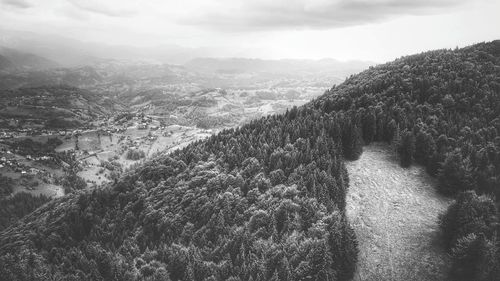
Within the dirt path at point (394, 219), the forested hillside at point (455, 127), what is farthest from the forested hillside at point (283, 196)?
the dirt path at point (394, 219)

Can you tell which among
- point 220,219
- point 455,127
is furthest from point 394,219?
point 455,127

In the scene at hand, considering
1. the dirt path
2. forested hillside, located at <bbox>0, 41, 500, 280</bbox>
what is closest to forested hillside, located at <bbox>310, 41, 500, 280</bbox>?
forested hillside, located at <bbox>0, 41, 500, 280</bbox>

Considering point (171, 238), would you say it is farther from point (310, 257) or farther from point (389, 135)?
point (389, 135)

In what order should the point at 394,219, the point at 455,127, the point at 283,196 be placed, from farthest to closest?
the point at 455,127 → the point at 283,196 → the point at 394,219

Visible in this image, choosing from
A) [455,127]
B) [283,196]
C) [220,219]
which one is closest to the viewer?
[283,196]

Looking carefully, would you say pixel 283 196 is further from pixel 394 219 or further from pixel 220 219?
pixel 394 219

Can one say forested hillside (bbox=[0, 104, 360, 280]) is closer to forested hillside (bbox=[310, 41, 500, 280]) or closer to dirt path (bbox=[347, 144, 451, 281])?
dirt path (bbox=[347, 144, 451, 281])

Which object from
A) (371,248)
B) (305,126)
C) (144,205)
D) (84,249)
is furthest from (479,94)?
(84,249)
